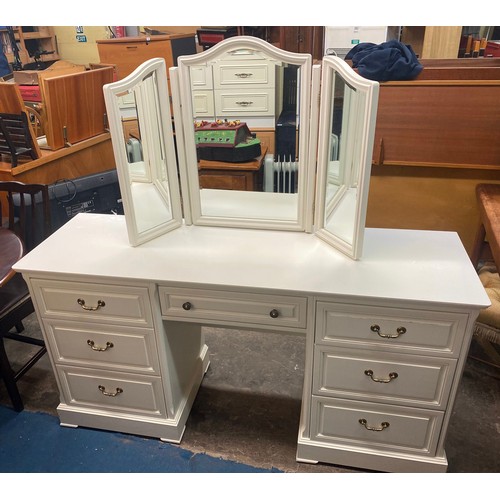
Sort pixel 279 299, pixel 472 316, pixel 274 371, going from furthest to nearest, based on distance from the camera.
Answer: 1. pixel 274 371
2. pixel 279 299
3. pixel 472 316

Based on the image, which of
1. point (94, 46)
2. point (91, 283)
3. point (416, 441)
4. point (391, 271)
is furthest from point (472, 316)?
point (94, 46)

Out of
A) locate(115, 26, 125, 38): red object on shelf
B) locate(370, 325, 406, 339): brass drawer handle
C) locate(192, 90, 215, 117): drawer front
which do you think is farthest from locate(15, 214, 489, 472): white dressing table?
locate(115, 26, 125, 38): red object on shelf

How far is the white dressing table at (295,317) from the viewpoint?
1309 millimetres

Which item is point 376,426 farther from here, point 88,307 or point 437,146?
point 437,146

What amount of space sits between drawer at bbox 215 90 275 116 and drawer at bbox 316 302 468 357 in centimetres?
71

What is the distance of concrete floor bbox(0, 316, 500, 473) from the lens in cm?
166

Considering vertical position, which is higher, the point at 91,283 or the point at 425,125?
the point at 425,125

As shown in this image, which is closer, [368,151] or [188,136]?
[368,151]

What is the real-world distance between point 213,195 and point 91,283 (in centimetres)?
54

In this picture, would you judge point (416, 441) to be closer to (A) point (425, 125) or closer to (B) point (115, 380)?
(B) point (115, 380)

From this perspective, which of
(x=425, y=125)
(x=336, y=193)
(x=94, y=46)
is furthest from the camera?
(x=94, y=46)

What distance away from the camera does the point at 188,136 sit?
1.51m

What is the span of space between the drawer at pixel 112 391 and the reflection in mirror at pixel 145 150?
21.0 inches

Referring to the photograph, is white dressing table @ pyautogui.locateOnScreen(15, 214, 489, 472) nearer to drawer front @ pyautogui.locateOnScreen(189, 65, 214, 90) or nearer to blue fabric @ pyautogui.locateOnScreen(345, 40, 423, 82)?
drawer front @ pyautogui.locateOnScreen(189, 65, 214, 90)
